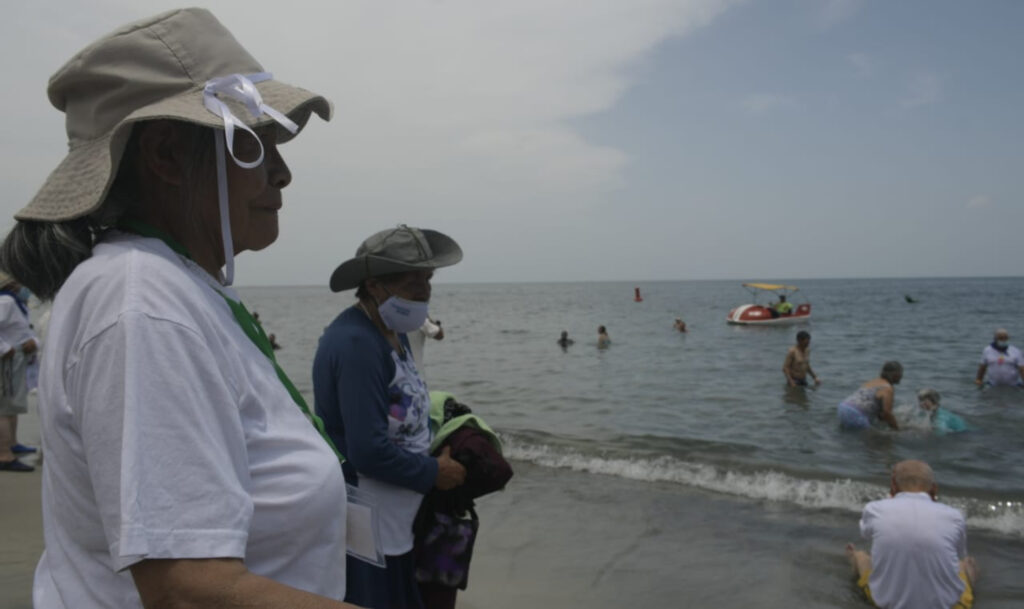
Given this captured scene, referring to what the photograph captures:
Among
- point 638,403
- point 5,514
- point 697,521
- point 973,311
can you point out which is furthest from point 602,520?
point 973,311

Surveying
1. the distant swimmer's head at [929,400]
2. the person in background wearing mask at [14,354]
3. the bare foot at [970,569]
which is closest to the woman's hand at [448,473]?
the bare foot at [970,569]

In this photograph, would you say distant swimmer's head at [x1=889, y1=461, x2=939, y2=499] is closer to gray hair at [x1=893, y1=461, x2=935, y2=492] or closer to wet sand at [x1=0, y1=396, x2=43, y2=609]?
gray hair at [x1=893, y1=461, x2=935, y2=492]

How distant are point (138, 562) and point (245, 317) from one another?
45 centimetres

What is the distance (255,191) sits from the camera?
50.4 inches

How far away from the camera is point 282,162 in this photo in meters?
1.40

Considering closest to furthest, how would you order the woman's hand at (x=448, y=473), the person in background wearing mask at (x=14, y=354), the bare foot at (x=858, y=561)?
the woman's hand at (x=448, y=473) < the bare foot at (x=858, y=561) < the person in background wearing mask at (x=14, y=354)

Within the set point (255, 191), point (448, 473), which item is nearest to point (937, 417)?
point (448, 473)

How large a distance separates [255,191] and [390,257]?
172 centimetres

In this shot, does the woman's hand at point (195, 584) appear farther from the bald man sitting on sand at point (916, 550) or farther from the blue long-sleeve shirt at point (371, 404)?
the bald man sitting on sand at point (916, 550)

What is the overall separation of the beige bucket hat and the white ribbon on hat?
0.4 inches

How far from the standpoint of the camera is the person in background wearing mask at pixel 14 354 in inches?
261

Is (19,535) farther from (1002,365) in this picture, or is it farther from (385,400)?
(1002,365)

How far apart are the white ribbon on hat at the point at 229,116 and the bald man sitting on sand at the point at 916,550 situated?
5.15m

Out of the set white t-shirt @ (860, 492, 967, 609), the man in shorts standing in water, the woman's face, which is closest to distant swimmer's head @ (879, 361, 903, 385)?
the man in shorts standing in water
